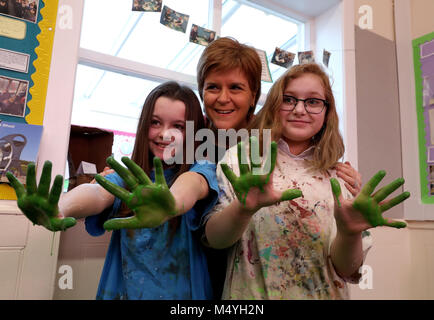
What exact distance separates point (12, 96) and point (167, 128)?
578mm

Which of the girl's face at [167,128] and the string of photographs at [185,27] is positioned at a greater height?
the string of photographs at [185,27]

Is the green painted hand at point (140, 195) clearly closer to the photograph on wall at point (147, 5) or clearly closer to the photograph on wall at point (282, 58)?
the photograph on wall at point (147, 5)

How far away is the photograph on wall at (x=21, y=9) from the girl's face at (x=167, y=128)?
620 millimetres

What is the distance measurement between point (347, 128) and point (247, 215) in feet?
4.11

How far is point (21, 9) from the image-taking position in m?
1.02

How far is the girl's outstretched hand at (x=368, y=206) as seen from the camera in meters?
0.53

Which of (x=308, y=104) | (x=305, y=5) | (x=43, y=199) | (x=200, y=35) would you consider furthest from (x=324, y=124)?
(x=305, y=5)

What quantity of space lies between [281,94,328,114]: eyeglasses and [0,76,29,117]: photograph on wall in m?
0.85

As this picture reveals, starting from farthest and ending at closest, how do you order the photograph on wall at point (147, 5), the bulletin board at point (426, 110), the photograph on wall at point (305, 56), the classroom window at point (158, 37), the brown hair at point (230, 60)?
the bulletin board at point (426, 110) → the photograph on wall at point (305, 56) → the classroom window at point (158, 37) → the photograph on wall at point (147, 5) → the brown hair at point (230, 60)

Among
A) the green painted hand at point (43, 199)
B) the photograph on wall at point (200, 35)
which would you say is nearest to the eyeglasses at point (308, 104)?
the green painted hand at point (43, 199)

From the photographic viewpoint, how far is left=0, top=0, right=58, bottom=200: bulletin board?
948mm

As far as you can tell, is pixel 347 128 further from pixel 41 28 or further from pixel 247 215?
pixel 41 28
